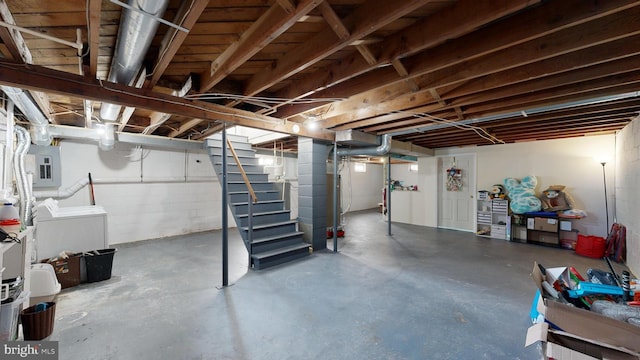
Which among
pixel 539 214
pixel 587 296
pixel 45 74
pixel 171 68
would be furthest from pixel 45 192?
pixel 539 214

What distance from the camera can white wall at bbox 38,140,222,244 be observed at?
4.99 metres

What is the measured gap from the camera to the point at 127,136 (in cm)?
490

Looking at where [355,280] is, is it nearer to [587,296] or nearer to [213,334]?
[213,334]

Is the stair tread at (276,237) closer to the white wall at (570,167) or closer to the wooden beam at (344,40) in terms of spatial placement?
the wooden beam at (344,40)

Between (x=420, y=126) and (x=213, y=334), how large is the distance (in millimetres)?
4084

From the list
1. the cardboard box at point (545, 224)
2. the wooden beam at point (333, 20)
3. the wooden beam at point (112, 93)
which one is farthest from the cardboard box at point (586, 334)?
the cardboard box at point (545, 224)

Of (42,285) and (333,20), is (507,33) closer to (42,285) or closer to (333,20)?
(333,20)

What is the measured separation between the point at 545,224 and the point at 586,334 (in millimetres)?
4529

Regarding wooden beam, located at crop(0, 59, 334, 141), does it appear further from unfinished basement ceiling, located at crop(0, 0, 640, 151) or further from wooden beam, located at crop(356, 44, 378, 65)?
wooden beam, located at crop(356, 44, 378, 65)

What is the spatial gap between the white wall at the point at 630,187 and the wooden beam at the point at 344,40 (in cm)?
424

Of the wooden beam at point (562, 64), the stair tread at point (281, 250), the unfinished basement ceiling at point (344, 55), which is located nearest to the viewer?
the unfinished basement ceiling at point (344, 55)

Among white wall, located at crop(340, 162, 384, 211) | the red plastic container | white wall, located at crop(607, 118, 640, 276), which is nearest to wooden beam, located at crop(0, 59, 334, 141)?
white wall, located at crop(607, 118, 640, 276)

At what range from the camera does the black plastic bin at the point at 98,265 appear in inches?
128

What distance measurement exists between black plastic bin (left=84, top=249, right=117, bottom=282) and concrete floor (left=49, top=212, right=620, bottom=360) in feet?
0.43
